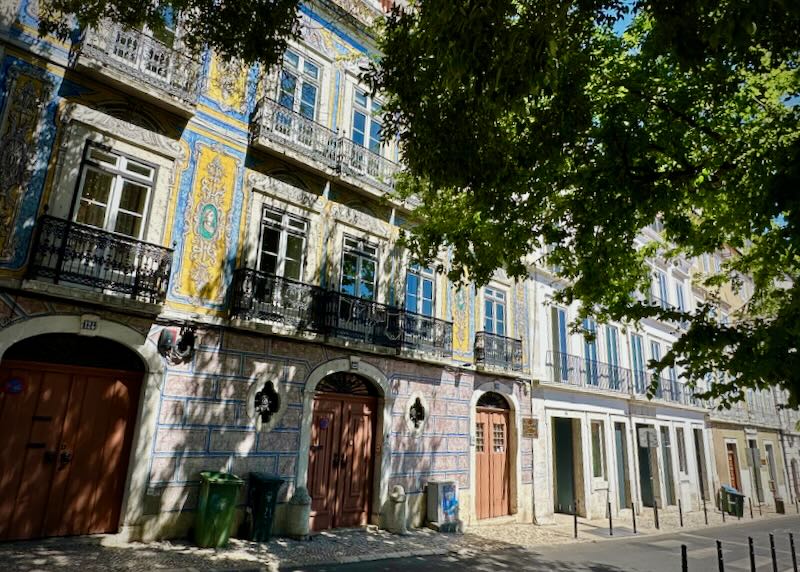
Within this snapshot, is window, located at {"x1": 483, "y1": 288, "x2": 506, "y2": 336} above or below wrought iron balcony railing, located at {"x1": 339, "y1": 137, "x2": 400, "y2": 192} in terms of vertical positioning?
below

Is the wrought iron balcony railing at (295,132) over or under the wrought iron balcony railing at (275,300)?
over

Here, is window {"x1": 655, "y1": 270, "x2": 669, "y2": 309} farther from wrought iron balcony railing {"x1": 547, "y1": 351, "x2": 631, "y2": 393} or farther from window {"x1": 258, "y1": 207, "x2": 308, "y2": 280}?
window {"x1": 258, "y1": 207, "x2": 308, "y2": 280}

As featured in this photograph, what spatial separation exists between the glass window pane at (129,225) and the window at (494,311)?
9.03m

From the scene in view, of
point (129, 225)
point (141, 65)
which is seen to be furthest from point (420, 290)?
point (141, 65)

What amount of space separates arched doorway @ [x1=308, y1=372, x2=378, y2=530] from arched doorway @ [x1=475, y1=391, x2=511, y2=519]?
3519mm

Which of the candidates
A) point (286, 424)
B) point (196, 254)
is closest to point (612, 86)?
point (196, 254)

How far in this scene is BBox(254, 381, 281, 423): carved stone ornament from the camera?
358 inches

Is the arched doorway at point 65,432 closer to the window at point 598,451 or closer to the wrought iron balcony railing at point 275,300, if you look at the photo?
the wrought iron balcony railing at point 275,300

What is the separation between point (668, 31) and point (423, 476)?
9921 millimetres

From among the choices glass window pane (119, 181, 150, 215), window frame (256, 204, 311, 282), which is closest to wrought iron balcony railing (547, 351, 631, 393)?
window frame (256, 204, 311, 282)

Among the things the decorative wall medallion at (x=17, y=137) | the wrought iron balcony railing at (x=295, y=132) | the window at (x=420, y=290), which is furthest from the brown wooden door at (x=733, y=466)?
the decorative wall medallion at (x=17, y=137)

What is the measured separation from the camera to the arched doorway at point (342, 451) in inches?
391

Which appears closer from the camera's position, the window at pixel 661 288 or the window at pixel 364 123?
the window at pixel 364 123

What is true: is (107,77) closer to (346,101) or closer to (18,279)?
(18,279)
